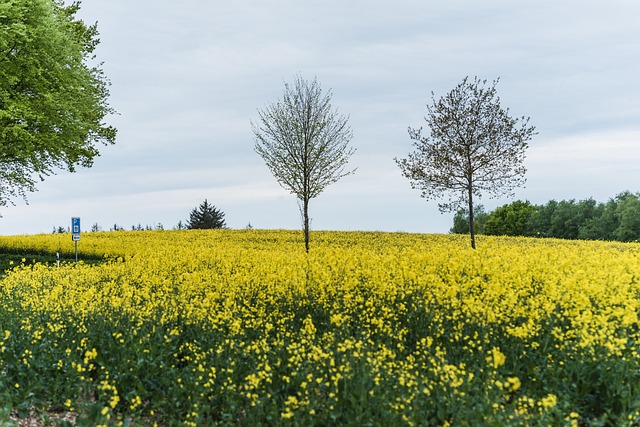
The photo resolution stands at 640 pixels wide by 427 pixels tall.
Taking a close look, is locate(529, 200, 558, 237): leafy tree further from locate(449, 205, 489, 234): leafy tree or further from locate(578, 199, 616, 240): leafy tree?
locate(449, 205, 489, 234): leafy tree

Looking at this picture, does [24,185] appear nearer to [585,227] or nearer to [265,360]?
[265,360]

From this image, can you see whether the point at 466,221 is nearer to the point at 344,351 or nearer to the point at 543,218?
the point at 543,218

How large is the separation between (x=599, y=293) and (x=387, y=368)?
4235mm

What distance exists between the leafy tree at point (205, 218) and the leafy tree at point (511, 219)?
46175mm

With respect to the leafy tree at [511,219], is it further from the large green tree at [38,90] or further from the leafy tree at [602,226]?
the large green tree at [38,90]

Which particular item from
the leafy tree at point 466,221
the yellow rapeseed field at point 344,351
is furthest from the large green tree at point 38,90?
the leafy tree at point 466,221

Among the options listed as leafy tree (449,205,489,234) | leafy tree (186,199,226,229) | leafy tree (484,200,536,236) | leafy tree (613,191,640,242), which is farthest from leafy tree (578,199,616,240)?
leafy tree (186,199,226,229)

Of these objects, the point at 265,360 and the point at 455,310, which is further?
the point at 455,310

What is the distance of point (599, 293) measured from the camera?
856cm

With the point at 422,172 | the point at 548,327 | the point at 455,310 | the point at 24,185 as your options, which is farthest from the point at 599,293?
the point at 24,185

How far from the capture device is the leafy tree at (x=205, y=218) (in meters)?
51.6

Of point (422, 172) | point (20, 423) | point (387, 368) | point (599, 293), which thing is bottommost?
point (20, 423)

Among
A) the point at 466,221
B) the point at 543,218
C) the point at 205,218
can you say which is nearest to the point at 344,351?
the point at 205,218

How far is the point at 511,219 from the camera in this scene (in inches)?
3221
